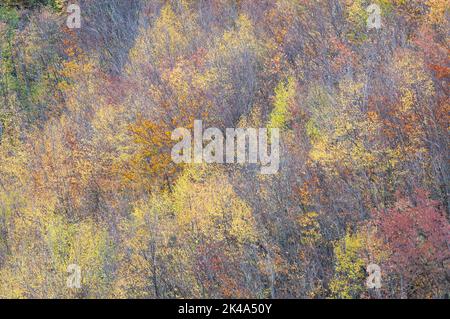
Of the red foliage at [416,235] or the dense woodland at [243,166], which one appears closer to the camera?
the red foliage at [416,235]

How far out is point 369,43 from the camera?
4178 centimetres

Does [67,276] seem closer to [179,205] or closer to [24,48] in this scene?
[179,205]

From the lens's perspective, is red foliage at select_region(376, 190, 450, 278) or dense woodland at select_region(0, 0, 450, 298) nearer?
red foliage at select_region(376, 190, 450, 278)

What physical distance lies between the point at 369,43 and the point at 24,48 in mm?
34656

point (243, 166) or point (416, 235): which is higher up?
→ point (243, 166)

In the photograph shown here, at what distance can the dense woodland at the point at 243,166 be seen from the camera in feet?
101

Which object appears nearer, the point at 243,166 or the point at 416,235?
the point at 416,235

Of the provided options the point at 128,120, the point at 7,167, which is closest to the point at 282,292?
the point at 128,120

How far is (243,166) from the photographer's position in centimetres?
3825

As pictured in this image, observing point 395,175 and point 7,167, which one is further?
point 7,167

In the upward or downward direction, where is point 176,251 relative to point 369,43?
downward

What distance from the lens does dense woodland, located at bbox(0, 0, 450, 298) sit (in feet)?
101

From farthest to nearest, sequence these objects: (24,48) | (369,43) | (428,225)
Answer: (24,48) < (369,43) < (428,225)

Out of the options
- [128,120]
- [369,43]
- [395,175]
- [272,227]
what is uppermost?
[369,43]
